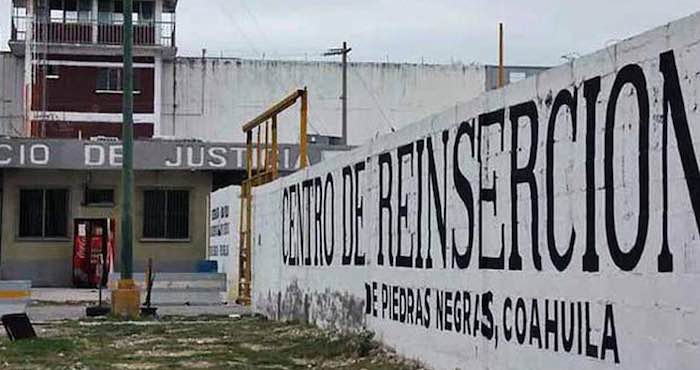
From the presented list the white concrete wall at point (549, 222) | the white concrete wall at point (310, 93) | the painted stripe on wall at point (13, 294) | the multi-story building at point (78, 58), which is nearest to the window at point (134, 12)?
the multi-story building at point (78, 58)

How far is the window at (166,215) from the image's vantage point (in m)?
43.5

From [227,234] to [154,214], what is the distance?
11609 millimetres

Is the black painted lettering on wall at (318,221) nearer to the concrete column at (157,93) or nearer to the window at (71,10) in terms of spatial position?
the concrete column at (157,93)

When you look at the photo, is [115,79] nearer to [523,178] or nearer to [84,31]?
[84,31]

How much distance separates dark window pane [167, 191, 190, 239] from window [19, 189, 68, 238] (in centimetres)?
354

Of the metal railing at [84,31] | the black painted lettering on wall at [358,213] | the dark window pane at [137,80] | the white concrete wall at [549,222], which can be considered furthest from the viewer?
the dark window pane at [137,80]

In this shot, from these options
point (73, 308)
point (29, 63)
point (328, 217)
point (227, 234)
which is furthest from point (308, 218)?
point (29, 63)

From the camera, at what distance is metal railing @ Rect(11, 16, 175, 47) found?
5609 centimetres

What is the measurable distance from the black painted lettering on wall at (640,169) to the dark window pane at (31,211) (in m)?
36.4

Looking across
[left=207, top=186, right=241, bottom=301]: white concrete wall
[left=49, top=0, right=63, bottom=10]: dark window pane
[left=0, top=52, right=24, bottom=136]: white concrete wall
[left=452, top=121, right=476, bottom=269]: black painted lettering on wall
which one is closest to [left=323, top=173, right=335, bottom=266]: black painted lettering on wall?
[left=452, top=121, right=476, bottom=269]: black painted lettering on wall

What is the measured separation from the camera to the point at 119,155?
42.2 m

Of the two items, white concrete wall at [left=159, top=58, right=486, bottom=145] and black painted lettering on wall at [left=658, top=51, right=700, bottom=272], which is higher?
white concrete wall at [left=159, top=58, right=486, bottom=145]

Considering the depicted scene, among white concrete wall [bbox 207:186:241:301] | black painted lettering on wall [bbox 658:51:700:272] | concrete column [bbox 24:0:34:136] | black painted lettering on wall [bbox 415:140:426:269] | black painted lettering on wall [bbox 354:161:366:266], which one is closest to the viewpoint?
black painted lettering on wall [bbox 658:51:700:272]

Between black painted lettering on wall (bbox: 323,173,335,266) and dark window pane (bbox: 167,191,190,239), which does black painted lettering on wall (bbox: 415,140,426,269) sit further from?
dark window pane (bbox: 167,191,190,239)
